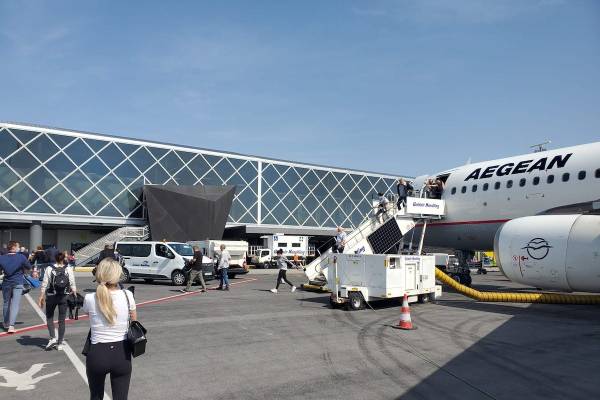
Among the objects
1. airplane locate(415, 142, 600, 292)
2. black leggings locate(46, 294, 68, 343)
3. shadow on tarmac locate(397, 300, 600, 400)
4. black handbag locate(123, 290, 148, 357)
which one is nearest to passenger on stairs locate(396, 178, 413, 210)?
airplane locate(415, 142, 600, 292)

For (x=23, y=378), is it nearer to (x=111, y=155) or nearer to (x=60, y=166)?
(x=60, y=166)

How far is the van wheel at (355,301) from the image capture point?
13.6m

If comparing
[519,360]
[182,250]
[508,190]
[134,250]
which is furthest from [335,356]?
[134,250]

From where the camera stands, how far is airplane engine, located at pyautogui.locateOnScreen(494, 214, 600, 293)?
12.0m

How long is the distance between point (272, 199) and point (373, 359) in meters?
46.8

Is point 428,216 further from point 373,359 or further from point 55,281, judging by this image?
point 55,281

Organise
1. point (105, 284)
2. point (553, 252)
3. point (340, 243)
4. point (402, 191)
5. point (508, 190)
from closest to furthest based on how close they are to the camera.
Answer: point (105, 284) → point (553, 252) → point (508, 190) → point (340, 243) → point (402, 191)

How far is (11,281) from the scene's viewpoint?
9914 millimetres

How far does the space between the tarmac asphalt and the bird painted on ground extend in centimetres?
2

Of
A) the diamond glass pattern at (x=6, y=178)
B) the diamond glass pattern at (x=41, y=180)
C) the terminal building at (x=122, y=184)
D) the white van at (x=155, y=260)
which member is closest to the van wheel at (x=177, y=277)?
the white van at (x=155, y=260)

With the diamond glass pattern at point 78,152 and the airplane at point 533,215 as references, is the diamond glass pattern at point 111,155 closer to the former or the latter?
the diamond glass pattern at point 78,152

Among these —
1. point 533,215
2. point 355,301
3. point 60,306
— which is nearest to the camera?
point 60,306

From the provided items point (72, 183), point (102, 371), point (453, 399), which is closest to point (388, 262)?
point (453, 399)

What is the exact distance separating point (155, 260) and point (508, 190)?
15.2m
